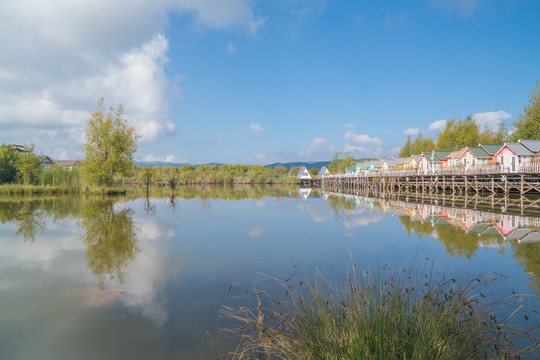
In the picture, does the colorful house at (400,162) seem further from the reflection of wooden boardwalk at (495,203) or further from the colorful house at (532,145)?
the reflection of wooden boardwalk at (495,203)

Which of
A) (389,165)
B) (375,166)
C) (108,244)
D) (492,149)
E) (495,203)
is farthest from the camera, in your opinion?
(375,166)

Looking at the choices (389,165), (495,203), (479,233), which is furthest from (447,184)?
(479,233)

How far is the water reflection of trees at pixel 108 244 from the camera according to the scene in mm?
6094

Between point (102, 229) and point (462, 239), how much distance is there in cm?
1223

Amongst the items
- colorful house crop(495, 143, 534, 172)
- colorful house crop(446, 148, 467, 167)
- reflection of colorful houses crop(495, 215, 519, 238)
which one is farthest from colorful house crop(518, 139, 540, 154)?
reflection of colorful houses crop(495, 215, 519, 238)

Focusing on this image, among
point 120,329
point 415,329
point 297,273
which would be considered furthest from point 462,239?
point 120,329

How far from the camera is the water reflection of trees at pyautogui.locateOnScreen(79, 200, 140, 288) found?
6094 millimetres

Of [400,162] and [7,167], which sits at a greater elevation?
[400,162]

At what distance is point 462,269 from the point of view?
6.33 metres

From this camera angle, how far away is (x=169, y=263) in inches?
262

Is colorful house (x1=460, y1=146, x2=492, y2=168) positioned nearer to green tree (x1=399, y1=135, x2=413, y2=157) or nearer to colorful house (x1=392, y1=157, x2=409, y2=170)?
colorful house (x1=392, y1=157, x2=409, y2=170)

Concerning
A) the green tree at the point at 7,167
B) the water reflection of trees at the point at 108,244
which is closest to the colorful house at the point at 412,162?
the water reflection of trees at the point at 108,244

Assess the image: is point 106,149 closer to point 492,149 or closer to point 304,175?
point 492,149

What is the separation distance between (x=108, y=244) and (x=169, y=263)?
282cm
